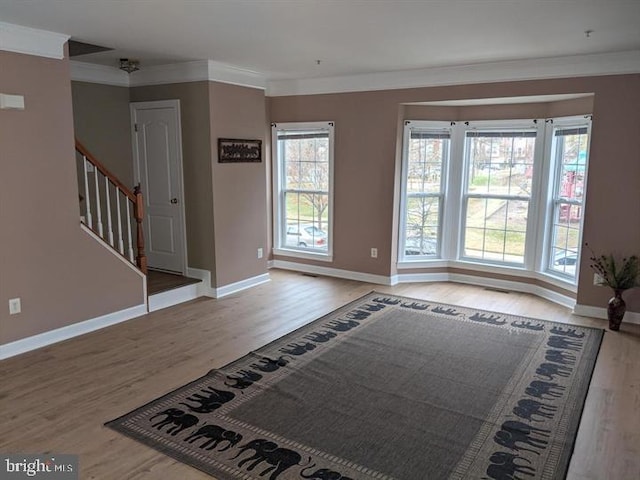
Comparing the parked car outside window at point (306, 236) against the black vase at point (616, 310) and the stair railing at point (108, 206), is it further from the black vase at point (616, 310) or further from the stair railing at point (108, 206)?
the black vase at point (616, 310)

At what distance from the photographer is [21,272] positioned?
389cm

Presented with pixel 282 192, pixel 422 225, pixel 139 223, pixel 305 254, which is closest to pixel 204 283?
pixel 139 223

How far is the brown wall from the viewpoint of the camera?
211 inches

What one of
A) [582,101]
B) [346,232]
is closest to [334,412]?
[346,232]

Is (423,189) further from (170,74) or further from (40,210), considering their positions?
(40,210)

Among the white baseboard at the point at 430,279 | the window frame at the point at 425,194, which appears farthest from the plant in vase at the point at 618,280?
the window frame at the point at 425,194

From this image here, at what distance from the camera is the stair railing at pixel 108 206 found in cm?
448

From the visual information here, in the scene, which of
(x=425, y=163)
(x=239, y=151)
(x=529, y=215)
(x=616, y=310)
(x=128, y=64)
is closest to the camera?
(x=616, y=310)

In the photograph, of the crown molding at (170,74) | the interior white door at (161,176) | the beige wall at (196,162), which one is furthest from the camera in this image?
the interior white door at (161,176)

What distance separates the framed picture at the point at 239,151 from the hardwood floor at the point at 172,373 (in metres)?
1.52

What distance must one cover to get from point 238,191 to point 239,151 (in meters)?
0.45

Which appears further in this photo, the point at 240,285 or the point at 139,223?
the point at 240,285

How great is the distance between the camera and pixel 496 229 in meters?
5.99

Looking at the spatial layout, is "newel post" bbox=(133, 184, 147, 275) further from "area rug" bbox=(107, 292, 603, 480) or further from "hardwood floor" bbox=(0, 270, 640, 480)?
"area rug" bbox=(107, 292, 603, 480)
